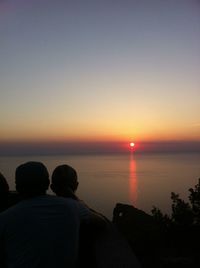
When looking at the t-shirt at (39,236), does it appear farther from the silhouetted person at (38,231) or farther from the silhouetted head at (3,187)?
the silhouetted head at (3,187)

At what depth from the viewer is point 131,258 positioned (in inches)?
132

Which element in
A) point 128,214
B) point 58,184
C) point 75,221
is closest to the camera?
point 75,221

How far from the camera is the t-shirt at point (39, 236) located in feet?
9.27

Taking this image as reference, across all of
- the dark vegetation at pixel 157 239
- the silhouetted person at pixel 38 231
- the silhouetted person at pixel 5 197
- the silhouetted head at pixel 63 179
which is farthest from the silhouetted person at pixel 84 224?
the dark vegetation at pixel 157 239

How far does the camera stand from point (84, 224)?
3285 millimetres

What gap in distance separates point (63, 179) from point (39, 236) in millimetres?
1184

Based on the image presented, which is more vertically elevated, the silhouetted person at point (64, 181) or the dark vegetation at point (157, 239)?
the silhouetted person at point (64, 181)

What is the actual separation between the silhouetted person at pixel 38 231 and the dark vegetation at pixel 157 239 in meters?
2.71

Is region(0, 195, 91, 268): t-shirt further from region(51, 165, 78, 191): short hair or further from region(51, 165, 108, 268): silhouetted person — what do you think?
region(51, 165, 78, 191): short hair

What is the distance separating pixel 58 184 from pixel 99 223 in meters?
0.67

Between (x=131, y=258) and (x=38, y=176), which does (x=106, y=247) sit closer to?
(x=131, y=258)

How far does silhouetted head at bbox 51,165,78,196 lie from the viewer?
3957 mm

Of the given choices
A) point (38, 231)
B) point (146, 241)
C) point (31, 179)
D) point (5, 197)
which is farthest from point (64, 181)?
point (146, 241)

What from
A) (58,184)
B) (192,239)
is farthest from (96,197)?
(58,184)
